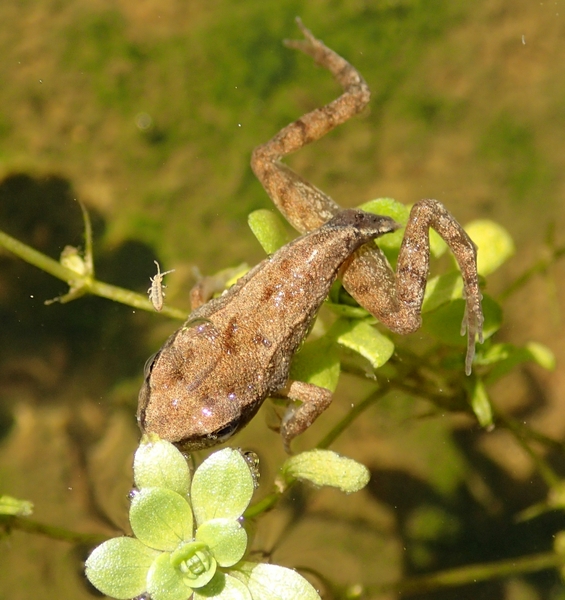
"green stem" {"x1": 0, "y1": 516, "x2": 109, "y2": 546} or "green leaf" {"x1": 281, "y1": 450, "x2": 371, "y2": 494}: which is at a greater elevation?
"green leaf" {"x1": 281, "y1": 450, "x2": 371, "y2": 494}

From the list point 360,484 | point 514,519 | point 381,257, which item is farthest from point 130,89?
point 514,519

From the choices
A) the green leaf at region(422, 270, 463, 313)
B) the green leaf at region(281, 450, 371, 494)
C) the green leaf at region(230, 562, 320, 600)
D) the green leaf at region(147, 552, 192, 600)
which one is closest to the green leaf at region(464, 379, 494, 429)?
the green leaf at region(422, 270, 463, 313)

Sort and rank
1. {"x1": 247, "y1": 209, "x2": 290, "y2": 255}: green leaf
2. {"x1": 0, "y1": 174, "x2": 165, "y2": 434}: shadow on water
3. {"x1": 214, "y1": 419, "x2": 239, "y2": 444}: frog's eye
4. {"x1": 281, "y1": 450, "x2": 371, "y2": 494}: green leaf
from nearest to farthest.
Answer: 1. {"x1": 281, "y1": 450, "x2": 371, "y2": 494}: green leaf
2. {"x1": 214, "y1": 419, "x2": 239, "y2": 444}: frog's eye
3. {"x1": 247, "y1": 209, "x2": 290, "y2": 255}: green leaf
4. {"x1": 0, "y1": 174, "x2": 165, "y2": 434}: shadow on water

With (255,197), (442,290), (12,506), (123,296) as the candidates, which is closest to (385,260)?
(442,290)

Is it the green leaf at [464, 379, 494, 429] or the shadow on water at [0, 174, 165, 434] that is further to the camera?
the shadow on water at [0, 174, 165, 434]

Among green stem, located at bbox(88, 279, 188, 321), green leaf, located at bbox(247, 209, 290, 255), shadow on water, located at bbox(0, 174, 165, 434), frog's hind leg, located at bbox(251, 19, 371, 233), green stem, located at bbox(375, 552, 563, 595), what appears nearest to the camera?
green leaf, located at bbox(247, 209, 290, 255)

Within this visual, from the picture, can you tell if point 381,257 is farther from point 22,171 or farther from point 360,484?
point 22,171

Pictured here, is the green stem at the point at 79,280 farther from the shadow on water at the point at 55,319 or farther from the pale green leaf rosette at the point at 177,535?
the pale green leaf rosette at the point at 177,535

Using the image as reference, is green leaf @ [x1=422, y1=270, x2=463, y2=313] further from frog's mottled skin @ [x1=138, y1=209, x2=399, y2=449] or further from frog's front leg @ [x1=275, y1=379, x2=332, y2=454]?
frog's front leg @ [x1=275, y1=379, x2=332, y2=454]
